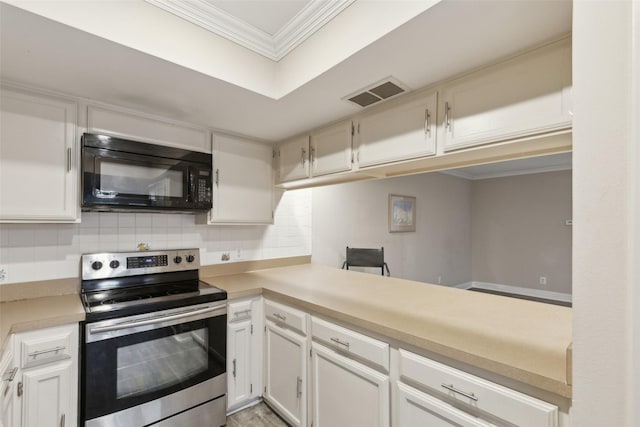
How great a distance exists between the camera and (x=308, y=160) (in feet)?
7.48

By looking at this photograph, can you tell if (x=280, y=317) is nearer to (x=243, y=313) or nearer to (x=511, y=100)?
(x=243, y=313)

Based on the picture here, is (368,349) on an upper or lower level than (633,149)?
lower

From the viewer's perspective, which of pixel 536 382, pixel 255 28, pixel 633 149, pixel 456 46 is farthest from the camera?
pixel 255 28

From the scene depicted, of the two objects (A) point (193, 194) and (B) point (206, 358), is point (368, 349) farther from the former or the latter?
(A) point (193, 194)

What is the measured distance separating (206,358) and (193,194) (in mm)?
1061

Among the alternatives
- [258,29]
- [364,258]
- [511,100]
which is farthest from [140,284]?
[511,100]

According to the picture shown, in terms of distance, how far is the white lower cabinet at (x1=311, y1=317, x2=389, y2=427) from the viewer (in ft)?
4.32

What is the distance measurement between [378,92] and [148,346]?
1884 mm

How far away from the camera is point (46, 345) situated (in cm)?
136

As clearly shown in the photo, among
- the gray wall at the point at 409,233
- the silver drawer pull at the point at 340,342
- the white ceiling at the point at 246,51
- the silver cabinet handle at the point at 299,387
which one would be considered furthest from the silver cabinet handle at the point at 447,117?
the gray wall at the point at 409,233

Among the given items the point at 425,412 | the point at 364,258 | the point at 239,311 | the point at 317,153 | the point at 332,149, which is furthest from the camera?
the point at 364,258

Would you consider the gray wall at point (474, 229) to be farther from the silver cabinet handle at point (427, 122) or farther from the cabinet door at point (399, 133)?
the silver cabinet handle at point (427, 122)

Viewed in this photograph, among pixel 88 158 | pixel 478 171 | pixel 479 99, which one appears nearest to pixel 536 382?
pixel 479 99

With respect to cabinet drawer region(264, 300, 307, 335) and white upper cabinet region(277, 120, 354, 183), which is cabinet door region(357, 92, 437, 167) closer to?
white upper cabinet region(277, 120, 354, 183)
